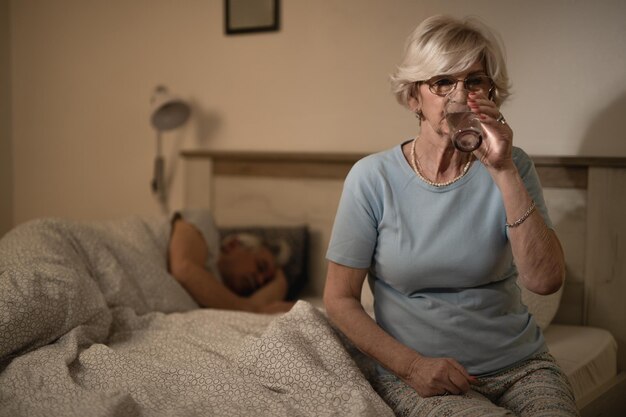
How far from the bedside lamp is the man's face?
2.29 feet

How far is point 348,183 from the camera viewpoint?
1.49 metres

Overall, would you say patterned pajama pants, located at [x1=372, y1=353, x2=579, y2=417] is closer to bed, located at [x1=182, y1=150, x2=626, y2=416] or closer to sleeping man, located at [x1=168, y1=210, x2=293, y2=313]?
bed, located at [x1=182, y1=150, x2=626, y2=416]

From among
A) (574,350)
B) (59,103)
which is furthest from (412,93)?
(59,103)

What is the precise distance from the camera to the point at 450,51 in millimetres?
1394

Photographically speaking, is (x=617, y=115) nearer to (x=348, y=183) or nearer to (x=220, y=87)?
(x=348, y=183)

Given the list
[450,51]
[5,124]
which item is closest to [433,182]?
[450,51]

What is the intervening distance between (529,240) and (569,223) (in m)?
1.03

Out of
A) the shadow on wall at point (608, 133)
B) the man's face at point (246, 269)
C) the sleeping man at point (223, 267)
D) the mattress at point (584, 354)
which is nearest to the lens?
the mattress at point (584, 354)

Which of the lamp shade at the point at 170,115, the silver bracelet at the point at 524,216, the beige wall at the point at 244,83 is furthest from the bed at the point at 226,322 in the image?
the silver bracelet at the point at 524,216

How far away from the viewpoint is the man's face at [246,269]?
2525mm

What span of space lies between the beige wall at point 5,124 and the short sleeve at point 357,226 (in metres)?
2.57

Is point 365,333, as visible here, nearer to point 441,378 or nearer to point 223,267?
point 441,378

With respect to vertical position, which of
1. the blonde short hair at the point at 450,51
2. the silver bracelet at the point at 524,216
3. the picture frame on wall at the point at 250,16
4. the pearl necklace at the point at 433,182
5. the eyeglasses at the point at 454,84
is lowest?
the silver bracelet at the point at 524,216

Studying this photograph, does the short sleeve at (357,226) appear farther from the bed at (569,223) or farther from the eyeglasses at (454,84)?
the bed at (569,223)
